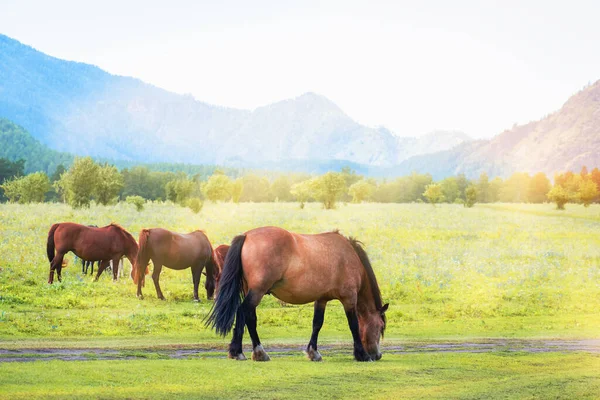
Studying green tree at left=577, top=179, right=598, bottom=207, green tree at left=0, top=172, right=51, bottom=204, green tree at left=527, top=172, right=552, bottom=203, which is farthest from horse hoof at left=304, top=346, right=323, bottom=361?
green tree at left=527, top=172, right=552, bottom=203

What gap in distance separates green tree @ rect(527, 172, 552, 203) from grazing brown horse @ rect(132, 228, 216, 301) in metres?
101

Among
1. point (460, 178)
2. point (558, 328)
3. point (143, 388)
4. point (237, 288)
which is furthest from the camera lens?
point (460, 178)

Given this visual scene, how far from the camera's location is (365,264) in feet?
47.8

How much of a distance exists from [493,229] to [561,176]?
146 ft

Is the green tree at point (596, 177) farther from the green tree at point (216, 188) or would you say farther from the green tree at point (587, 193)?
the green tree at point (216, 188)

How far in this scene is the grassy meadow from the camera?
35.4 feet

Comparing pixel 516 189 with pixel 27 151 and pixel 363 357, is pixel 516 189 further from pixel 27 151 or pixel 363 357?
pixel 363 357

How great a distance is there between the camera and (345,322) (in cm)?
2186

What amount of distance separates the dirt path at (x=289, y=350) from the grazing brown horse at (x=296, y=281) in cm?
128

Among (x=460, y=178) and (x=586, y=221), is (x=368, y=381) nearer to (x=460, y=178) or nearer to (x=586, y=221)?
(x=586, y=221)

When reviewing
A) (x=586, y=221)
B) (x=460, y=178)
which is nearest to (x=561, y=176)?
(x=586, y=221)

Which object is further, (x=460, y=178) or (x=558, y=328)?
(x=460, y=178)

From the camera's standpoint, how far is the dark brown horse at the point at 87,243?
85.9 ft

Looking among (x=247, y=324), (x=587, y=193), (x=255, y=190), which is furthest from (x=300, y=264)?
(x=255, y=190)
